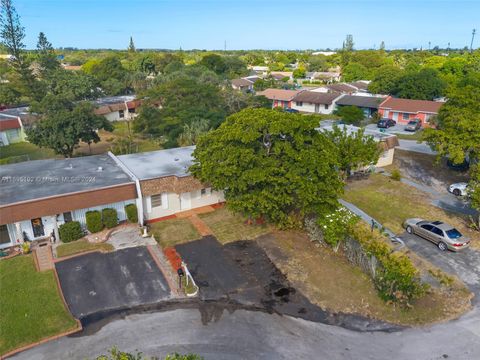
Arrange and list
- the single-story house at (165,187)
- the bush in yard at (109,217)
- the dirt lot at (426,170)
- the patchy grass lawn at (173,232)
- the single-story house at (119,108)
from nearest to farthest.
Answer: the patchy grass lawn at (173,232) → the bush in yard at (109,217) → the single-story house at (165,187) → the dirt lot at (426,170) → the single-story house at (119,108)

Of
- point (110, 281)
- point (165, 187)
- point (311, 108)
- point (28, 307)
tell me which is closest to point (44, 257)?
point (28, 307)

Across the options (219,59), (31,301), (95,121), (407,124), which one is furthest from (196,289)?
(219,59)

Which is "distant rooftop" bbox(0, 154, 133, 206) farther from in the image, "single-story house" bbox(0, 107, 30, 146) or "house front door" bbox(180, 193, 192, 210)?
"single-story house" bbox(0, 107, 30, 146)

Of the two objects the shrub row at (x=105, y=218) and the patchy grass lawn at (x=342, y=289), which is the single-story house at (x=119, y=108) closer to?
the shrub row at (x=105, y=218)

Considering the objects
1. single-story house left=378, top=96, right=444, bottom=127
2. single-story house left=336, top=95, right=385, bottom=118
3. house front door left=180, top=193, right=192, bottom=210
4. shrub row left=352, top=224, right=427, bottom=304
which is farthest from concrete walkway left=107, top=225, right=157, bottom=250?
single-story house left=336, top=95, right=385, bottom=118

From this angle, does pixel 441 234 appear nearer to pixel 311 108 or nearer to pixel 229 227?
pixel 229 227

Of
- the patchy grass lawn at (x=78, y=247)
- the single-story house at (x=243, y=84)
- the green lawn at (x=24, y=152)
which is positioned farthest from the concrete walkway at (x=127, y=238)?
the single-story house at (x=243, y=84)

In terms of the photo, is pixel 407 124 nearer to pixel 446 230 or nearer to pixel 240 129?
pixel 446 230
